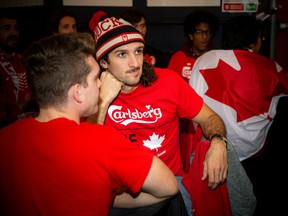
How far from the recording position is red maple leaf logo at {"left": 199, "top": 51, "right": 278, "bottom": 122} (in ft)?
7.43

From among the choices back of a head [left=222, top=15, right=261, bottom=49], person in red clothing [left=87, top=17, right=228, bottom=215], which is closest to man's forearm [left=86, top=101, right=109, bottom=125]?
person in red clothing [left=87, top=17, right=228, bottom=215]

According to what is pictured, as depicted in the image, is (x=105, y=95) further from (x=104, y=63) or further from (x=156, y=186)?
(x=156, y=186)

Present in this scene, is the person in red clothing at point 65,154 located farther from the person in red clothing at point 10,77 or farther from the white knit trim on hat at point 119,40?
the person in red clothing at point 10,77

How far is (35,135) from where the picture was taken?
1064 millimetres

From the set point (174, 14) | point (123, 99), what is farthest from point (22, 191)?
point (174, 14)

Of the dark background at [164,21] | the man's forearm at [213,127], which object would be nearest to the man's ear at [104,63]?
the man's forearm at [213,127]

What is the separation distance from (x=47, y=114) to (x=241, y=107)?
5.28ft

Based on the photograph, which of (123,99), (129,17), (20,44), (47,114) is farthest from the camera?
(20,44)

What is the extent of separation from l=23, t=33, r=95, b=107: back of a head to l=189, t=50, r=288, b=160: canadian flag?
142cm

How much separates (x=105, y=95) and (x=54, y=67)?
0.65 m

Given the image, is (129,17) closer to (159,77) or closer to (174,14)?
(174,14)

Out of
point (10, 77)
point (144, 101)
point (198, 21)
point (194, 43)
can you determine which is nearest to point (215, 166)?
point (144, 101)

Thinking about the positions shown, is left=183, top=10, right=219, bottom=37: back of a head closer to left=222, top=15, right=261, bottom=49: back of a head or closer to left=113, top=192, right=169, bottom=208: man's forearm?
left=222, top=15, right=261, bottom=49: back of a head

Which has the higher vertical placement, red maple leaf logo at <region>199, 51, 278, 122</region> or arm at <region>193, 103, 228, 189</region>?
red maple leaf logo at <region>199, 51, 278, 122</region>
